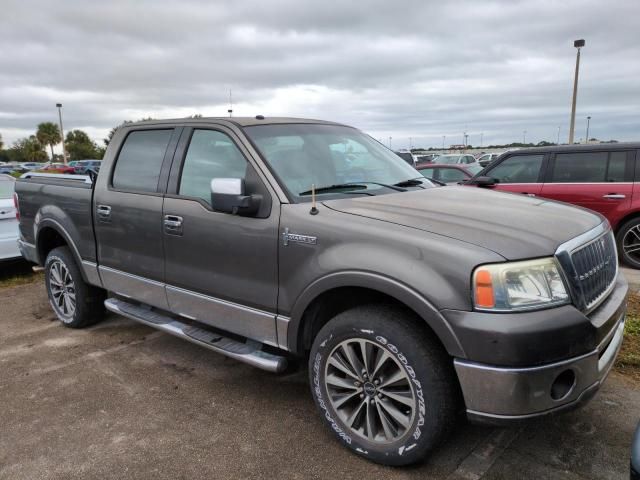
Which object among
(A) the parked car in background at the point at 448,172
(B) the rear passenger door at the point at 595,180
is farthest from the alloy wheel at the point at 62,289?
(A) the parked car in background at the point at 448,172

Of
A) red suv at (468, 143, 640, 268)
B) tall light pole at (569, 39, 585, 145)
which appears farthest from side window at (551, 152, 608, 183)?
tall light pole at (569, 39, 585, 145)

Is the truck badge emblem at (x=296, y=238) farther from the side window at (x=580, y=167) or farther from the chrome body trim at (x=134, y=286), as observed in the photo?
the side window at (x=580, y=167)

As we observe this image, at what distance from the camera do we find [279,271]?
298cm

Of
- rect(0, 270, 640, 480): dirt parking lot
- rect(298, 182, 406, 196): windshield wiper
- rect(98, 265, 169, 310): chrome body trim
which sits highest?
rect(298, 182, 406, 196): windshield wiper

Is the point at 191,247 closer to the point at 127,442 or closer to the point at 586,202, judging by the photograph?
the point at 127,442

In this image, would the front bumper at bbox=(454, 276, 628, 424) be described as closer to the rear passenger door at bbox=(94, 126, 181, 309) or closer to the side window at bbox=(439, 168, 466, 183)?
the rear passenger door at bbox=(94, 126, 181, 309)

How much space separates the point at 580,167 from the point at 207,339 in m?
6.28

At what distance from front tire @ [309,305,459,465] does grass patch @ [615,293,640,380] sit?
2066mm

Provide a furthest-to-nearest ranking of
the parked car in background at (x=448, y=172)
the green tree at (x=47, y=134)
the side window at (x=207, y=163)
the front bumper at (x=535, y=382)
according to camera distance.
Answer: the green tree at (x=47, y=134) < the parked car in background at (x=448, y=172) < the side window at (x=207, y=163) < the front bumper at (x=535, y=382)

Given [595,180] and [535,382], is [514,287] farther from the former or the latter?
[595,180]

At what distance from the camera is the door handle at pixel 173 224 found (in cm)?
352

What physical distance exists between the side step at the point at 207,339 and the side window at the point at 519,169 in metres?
5.56

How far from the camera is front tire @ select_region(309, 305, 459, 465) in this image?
241 cm

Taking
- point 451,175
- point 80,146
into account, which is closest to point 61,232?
point 451,175
